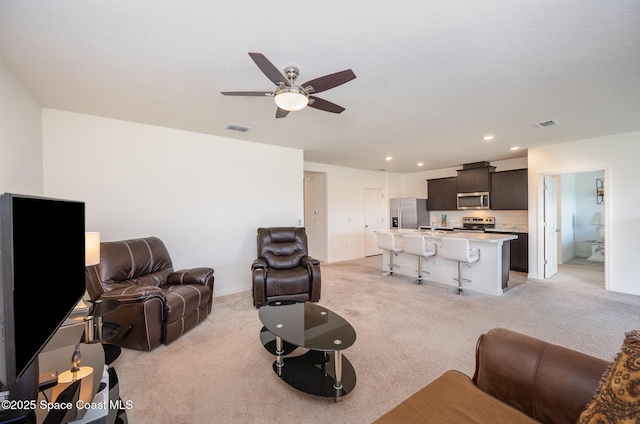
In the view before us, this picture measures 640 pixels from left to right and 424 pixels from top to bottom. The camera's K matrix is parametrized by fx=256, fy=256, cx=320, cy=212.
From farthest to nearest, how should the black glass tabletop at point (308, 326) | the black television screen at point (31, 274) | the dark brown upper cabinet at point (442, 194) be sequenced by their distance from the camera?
the dark brown upper cabinet at point (442, 194) → the black glass tabletop at point (308, 326) → the black television screen at point (31, 274)

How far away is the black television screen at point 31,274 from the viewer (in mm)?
688

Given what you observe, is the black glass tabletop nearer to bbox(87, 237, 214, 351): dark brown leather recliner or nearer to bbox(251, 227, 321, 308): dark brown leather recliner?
bbox(251, 227, 321, 308): dark brown leather recliner

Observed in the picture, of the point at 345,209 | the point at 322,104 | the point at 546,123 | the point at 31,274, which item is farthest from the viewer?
the point at 345,209

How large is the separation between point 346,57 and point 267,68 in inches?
27.2

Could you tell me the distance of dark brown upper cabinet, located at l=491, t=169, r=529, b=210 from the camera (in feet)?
18.3

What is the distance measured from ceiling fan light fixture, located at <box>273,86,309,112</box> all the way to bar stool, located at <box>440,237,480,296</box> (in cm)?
333

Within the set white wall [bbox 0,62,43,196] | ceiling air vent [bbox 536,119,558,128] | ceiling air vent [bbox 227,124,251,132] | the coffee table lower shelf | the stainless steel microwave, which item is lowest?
the coffee table lower shelf

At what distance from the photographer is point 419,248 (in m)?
4.49

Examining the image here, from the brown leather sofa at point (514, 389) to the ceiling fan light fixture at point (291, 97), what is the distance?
6.41ft

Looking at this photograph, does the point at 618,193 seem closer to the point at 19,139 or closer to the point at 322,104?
the point at 322,104

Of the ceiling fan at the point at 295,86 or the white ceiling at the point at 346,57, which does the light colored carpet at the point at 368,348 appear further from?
the white ceiling at the point at 346,57

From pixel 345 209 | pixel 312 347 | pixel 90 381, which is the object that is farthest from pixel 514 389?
pixel 345 209

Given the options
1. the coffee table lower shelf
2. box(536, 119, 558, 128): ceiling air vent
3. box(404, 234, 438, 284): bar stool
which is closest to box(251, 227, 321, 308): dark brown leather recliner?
the coffee table lower shelf

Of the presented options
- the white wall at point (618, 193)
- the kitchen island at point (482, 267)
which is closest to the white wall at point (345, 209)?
the kitchen island at point (482, 267)
